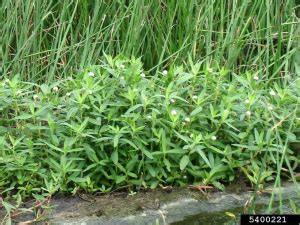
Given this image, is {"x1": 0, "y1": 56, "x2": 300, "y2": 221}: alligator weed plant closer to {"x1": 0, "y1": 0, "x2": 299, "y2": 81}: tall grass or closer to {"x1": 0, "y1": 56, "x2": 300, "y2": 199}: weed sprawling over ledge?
{"x1": 0, "y1": 56, "x2": 300, "y2": 199}: weed sprawling over ledge

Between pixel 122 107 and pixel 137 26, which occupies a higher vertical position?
pixel 137 26

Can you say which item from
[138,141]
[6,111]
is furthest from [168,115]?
[6,111]

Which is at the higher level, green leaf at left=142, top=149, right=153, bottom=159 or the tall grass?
the tall grass

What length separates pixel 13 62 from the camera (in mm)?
3305

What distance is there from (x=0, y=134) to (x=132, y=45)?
0.95m

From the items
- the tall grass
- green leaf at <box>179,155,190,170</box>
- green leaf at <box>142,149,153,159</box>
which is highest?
the tall grass

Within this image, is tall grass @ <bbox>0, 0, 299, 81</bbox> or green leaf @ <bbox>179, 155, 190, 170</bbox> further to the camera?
tall grass @ <bbox>0, 0, 299, 81</bbox>

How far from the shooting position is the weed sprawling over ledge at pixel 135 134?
2482mm

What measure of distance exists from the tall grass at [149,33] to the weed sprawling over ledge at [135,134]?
0.56m

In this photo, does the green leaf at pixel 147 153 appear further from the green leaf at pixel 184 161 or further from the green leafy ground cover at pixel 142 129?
the green leaf at pixel 184 161

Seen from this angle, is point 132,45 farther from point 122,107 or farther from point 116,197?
point 116,197

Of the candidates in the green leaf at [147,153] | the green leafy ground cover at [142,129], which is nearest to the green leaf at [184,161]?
the green leafy ground cover at [142,129]

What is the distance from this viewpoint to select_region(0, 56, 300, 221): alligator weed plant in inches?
97.6

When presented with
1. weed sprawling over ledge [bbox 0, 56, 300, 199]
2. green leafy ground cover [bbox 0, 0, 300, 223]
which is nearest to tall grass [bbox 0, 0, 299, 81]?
green leafy ground cover [bbox 0, 0, 300, 223]
